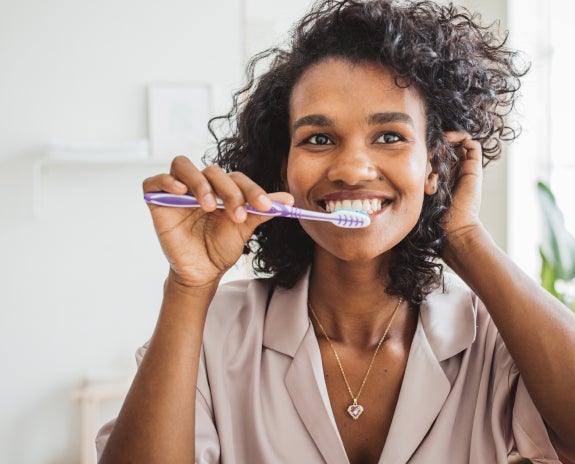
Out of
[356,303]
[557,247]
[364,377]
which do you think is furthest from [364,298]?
[557,247]

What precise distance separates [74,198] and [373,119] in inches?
→ 85.7

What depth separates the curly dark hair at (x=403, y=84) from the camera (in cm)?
113

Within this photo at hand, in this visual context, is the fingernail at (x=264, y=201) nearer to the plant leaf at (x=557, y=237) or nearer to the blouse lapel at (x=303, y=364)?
the blouse lapel at (x=303, y=364)

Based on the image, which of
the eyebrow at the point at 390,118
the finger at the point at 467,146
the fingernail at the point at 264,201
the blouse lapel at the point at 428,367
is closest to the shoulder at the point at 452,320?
the blouse lapel at the point at 428,367

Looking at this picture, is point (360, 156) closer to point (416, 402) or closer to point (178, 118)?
point (416, 402)

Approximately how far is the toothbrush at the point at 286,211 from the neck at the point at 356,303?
0.22 meters

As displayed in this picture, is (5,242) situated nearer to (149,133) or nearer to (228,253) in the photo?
(149,133)

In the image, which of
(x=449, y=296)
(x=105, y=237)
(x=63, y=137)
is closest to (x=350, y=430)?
(x=449, y=296)

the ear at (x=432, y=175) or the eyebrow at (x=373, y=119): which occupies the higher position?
the eyebrow at (x=373, y=119)

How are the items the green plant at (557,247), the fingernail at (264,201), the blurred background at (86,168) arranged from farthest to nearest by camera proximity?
the blurred background at (86,168), the green plant at (557,247), the fingernail at (264,201)

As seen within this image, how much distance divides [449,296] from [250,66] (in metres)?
0.64

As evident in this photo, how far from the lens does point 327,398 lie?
1106 millimetres

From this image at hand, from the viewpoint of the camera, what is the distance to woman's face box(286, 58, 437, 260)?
1.05m

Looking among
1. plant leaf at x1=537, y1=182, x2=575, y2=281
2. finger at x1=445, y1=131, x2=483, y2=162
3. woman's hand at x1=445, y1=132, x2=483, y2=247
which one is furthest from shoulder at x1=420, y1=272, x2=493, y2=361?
plant leaf at x1=537, y1=182, x2=575, y2=281
